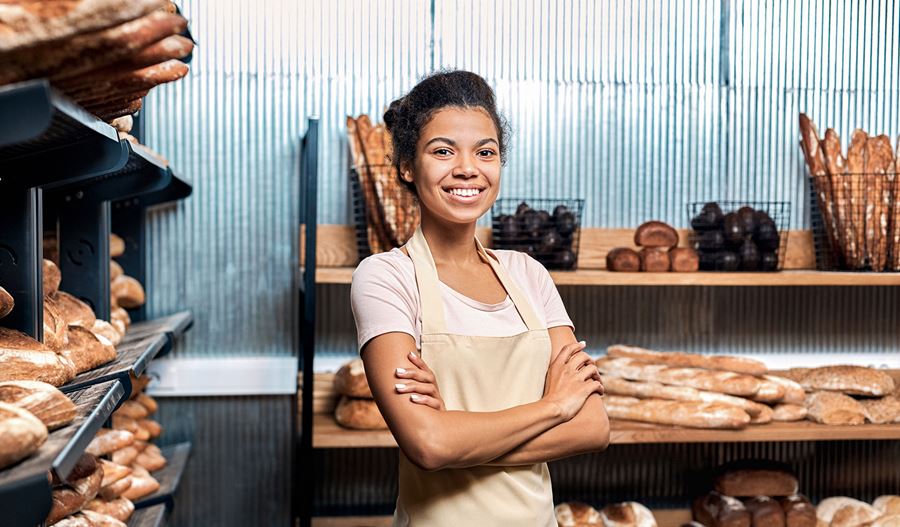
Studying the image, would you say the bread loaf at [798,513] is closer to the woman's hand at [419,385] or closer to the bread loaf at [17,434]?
the woman's hand at [419,385]

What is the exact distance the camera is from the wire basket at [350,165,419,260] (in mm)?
2918

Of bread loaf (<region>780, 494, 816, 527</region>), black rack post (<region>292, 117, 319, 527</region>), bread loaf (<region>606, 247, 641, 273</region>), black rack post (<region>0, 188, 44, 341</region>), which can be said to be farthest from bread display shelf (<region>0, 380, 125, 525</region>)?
bread loaf (<region>780, 494, 816, 527</region>)

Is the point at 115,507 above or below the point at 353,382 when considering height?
below

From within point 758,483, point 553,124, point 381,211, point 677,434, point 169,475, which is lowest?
point 758,483

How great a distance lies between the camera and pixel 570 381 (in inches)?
68.4

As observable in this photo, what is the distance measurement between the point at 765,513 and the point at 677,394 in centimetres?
55

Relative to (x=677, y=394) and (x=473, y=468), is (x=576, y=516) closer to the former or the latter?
(x=677, y=394)

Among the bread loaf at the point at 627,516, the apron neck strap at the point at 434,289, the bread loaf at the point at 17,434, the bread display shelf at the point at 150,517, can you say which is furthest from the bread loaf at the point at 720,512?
the bread loaf at the point at 17,434

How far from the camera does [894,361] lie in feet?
12.0

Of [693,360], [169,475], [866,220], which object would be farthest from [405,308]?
[866,220]

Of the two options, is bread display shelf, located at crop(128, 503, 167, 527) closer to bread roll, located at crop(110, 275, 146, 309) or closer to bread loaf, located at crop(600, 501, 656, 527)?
bread roll, located at crop(110, 275, 146, 309)

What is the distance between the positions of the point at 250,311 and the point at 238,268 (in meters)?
0.16

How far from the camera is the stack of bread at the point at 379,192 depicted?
2.92 metres

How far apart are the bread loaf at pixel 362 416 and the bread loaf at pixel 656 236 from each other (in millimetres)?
1085
